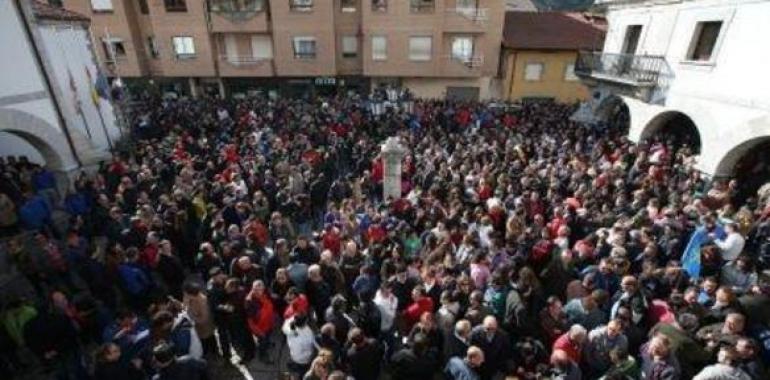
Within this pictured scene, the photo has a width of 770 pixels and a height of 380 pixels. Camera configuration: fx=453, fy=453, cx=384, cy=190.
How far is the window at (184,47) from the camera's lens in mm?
26062

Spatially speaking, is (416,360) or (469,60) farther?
(469,60)

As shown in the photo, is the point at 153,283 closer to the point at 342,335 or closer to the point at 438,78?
the point at 342,335

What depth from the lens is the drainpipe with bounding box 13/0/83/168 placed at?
11.6 m

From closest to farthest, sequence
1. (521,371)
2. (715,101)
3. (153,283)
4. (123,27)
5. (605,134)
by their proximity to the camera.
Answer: (521,371) → (153,283) → (715,101) → (605,134) → (123,27)

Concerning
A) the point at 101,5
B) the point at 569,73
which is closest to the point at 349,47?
the point at 569,73

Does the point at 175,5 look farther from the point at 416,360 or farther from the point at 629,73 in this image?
the point at 416,360

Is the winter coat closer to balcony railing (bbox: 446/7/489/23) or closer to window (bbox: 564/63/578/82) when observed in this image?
balcony railing (bbox: 446/7/489/23)

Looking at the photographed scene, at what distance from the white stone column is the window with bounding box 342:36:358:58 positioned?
17511mm

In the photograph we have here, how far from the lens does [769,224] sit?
27.0 ft

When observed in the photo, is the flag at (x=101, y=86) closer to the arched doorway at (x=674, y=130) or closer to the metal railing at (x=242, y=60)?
the metal railing at (x=242, y=60)

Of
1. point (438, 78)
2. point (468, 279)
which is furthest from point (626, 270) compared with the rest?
point (438, 78)

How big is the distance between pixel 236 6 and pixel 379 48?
8.25 meters

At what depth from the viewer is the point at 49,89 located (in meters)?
12.4

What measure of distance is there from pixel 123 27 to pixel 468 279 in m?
27.0
